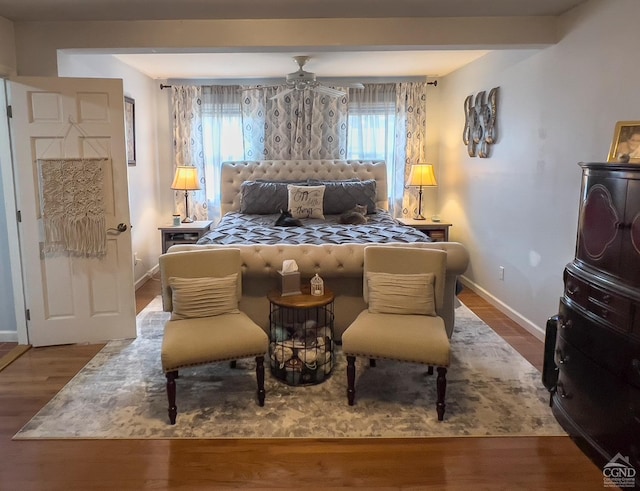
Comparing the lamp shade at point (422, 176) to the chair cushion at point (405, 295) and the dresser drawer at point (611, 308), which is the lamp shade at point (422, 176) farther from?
A: the dresser drawer at point (611, 308)

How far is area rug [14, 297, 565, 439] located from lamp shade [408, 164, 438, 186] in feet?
8.97

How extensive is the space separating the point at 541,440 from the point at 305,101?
4725mm

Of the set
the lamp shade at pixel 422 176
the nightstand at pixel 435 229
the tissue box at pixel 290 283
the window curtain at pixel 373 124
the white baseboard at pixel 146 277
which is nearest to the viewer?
the tissue box at pixel 290 283

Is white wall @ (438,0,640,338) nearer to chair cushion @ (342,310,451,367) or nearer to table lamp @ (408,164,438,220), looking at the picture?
table lamp @ (408,164,438,220)

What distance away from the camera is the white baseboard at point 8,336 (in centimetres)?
402

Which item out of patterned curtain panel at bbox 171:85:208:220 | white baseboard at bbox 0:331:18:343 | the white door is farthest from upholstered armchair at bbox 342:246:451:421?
patterned curtain panel at bbox 171:85:208:220

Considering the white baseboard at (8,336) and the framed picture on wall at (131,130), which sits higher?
the framed picture on wall at (131,130)

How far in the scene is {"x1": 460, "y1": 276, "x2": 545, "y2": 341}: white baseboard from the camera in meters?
4.04

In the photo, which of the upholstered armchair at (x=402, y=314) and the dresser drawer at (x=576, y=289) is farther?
the upholstered armchair at (x=402, y=314)

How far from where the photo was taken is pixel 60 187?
12.2ft

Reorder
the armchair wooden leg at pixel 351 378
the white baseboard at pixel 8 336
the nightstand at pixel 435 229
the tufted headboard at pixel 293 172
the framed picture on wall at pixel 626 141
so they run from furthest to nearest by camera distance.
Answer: the tufted headboard at pixel 293 172 < the nightstand at pixel 435 229 < the white baseboard at pixel 8 336 < the armchair wooden leg at pixel 351 378 < the framed picture on wall at pixel 626 141

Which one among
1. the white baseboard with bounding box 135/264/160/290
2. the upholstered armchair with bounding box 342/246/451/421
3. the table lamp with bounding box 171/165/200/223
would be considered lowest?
the white baseboard with bounding box 135/264/160/290

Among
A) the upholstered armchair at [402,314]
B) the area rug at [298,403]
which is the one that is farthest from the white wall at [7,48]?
the upholstered armchair at [402,314]

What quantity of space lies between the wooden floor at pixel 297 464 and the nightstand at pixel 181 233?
9.99 feet
